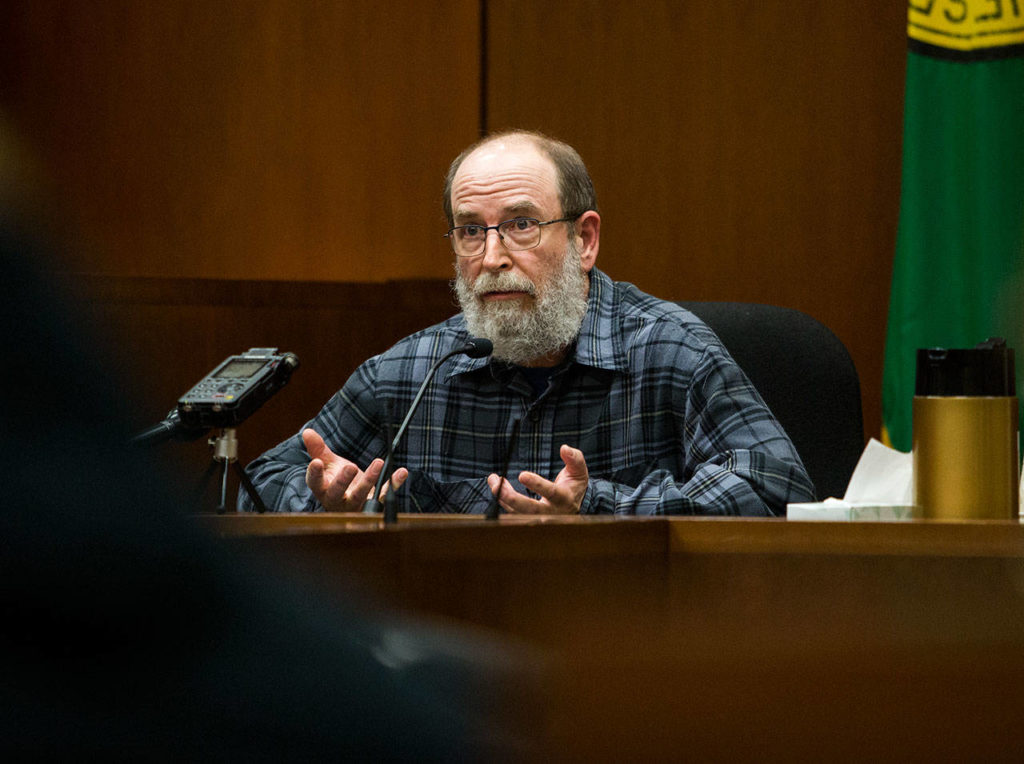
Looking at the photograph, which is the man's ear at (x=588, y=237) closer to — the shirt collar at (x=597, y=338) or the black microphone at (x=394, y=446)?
the shirt collar at (x=597, y=338)

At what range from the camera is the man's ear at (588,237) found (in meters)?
2.50

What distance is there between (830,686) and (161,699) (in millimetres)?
652

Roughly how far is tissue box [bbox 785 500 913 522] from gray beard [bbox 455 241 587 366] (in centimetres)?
110

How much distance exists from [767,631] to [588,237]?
153cm

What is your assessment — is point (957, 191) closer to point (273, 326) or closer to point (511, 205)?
point (511, 205)

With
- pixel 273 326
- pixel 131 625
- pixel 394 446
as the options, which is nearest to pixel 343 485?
pixel 394 446

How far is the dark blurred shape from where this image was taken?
1.68 ft

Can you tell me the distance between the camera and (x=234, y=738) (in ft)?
1.98

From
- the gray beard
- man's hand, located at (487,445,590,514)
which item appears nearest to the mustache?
the gray beard

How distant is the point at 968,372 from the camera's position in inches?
50.3

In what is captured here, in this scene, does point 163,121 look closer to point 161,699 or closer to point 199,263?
point 199,263

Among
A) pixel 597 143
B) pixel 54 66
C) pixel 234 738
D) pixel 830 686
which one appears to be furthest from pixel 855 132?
pixel 234 738

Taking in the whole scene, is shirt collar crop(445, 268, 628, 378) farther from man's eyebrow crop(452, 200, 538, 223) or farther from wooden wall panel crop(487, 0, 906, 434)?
wooden wall panel crop(487, 0, 906, 434)

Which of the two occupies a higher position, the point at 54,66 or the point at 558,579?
the point at 54,66
